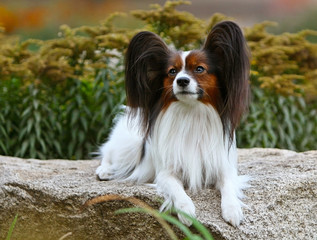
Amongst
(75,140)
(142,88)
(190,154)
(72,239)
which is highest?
(142,88)

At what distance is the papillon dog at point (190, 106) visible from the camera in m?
3.69

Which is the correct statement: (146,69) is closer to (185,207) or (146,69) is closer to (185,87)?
(185,87)

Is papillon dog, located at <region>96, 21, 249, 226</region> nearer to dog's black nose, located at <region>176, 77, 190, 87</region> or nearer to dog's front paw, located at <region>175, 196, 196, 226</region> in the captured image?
dog's black nose, located at <region>176, 77, 190, 87</region>

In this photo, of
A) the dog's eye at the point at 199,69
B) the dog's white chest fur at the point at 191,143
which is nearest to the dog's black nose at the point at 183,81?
the dog's eye at the point at 199,69

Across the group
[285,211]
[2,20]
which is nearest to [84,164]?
[285,211]

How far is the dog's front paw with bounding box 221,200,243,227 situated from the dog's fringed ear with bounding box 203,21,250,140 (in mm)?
627

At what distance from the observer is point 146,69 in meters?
3.91

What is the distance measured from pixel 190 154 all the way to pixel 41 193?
41.4 inches

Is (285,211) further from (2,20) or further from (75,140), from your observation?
(2,20)

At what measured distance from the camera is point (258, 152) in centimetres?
545

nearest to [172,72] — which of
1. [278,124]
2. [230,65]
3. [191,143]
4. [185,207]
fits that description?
[230,65]

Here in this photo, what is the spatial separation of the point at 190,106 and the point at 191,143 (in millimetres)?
269

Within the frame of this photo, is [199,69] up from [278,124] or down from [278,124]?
up

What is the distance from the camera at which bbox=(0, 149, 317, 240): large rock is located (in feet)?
11.4
